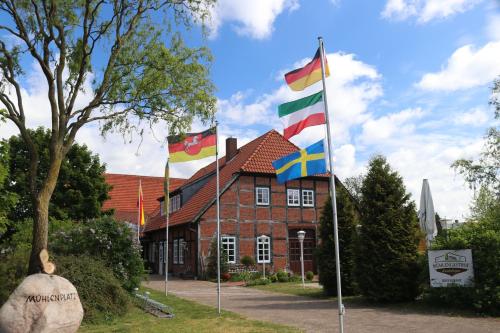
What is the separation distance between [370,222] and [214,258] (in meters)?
13.5

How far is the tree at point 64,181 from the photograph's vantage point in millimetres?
26922

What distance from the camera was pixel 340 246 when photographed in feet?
55.8

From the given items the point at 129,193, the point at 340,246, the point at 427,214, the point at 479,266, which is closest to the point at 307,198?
the point at 340,246

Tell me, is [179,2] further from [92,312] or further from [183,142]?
[92,312]

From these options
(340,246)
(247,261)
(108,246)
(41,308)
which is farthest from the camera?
(247,261)

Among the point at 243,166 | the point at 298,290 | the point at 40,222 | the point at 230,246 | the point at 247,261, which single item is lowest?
the point at 298,290

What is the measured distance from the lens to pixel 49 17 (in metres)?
12.1

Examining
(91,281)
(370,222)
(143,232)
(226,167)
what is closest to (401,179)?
(370,222)

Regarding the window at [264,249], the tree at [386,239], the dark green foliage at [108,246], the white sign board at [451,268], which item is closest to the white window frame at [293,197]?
the window at [264,249]

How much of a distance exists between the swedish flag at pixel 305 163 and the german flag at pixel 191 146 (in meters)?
3.89

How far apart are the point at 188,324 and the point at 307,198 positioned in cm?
1994

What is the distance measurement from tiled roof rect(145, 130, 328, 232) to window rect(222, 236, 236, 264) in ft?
7.40

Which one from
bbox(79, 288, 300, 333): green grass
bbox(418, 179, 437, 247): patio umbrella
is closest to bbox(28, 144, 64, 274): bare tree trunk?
bbox(79, 288, 300, 333): green grass

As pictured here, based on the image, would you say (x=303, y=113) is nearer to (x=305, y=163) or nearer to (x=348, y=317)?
(x=305, y=163)
